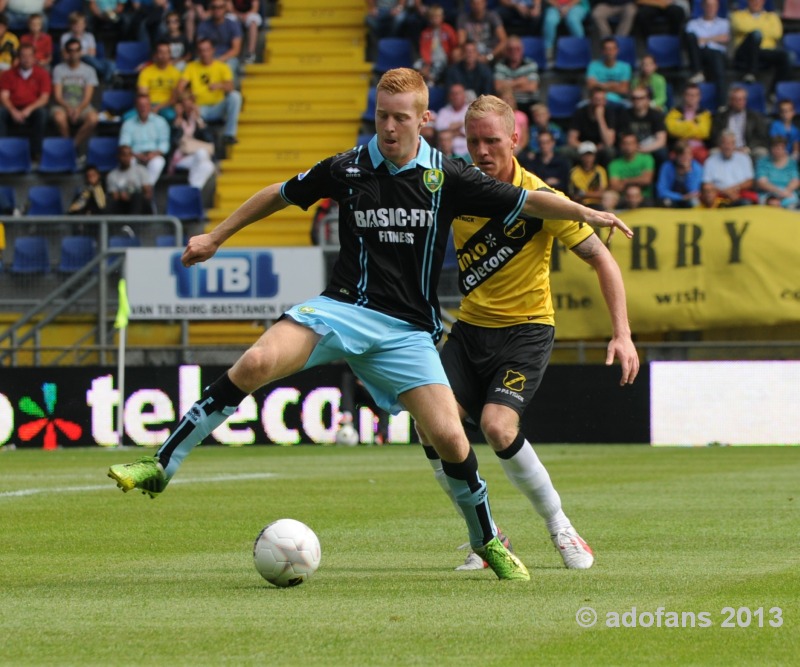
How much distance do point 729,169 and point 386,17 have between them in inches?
253

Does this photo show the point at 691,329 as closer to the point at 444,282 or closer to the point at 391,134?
the point at 444,282

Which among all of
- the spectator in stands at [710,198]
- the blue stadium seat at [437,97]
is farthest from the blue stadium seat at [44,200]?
the spectator in stands at [710,198]

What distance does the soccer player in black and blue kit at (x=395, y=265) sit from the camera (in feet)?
21.4

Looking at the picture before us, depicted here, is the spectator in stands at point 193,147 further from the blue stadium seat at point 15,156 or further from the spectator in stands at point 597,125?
the spectator in stands at point 597,125

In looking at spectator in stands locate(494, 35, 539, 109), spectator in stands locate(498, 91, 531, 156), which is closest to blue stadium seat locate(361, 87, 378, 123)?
spectator in stands locate(494, 35, 539, 109)

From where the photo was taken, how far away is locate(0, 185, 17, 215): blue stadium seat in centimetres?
2138

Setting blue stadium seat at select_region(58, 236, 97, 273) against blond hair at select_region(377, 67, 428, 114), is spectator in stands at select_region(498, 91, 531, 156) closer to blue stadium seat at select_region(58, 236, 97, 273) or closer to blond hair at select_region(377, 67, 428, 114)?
blue stadium seat at select_region(58, 236, 97, 273)

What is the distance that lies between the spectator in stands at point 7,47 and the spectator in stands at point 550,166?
876 centimetres

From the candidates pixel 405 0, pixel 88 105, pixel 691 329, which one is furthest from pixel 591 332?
pixel 88 105

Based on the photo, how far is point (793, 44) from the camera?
2250 cm

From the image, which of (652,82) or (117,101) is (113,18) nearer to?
(117,101)

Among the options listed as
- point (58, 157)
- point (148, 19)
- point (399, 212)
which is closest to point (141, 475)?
point (399, 212)

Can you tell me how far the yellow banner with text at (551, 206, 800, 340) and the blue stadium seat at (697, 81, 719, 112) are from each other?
3.92m

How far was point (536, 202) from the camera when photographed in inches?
262
